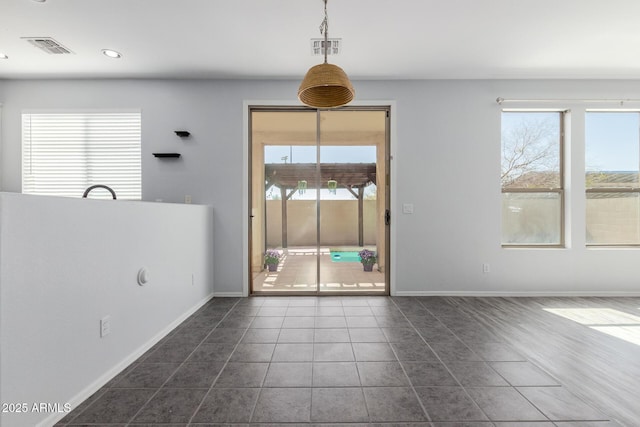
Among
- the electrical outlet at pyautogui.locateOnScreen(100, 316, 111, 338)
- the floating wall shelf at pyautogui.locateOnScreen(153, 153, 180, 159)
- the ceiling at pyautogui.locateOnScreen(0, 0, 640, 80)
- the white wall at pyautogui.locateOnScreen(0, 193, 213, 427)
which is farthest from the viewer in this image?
the floating wall shelf at pyautogui.locateOnScreen(153, 153, 180, 159)

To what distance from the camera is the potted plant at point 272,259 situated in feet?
13.1

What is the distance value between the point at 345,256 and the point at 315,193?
3.18 feet

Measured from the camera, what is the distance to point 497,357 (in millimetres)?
2156

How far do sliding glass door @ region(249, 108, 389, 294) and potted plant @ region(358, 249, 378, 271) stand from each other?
128 mm

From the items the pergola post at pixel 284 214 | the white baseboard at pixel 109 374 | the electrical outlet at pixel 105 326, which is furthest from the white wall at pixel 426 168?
the electrical outlet at pixel 105 326

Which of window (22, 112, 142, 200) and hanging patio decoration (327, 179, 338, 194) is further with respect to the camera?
hanging patio decoration (327, 179, 338, 194)

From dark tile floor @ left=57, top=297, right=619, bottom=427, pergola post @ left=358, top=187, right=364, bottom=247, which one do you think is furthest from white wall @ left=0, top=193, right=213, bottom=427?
pergola post @ left=358, top=187, right=364, bottom=247

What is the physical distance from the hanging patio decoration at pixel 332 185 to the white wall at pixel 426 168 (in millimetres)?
740

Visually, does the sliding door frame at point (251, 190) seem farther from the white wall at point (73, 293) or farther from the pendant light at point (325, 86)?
the pendant light at point (325, 86)

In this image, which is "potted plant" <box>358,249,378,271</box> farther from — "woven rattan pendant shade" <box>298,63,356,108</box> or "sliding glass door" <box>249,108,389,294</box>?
"woven rattan pendant shade" <box>298,63,356,108</box>

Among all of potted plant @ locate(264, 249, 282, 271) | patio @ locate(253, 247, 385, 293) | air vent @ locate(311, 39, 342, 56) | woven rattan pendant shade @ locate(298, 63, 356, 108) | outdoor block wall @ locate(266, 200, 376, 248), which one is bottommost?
patio @ locate(253, 247, 385, 293)

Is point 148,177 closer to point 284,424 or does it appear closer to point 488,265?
point 284,424

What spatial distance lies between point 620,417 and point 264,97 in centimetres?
403

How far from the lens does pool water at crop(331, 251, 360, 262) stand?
3.97 meters
